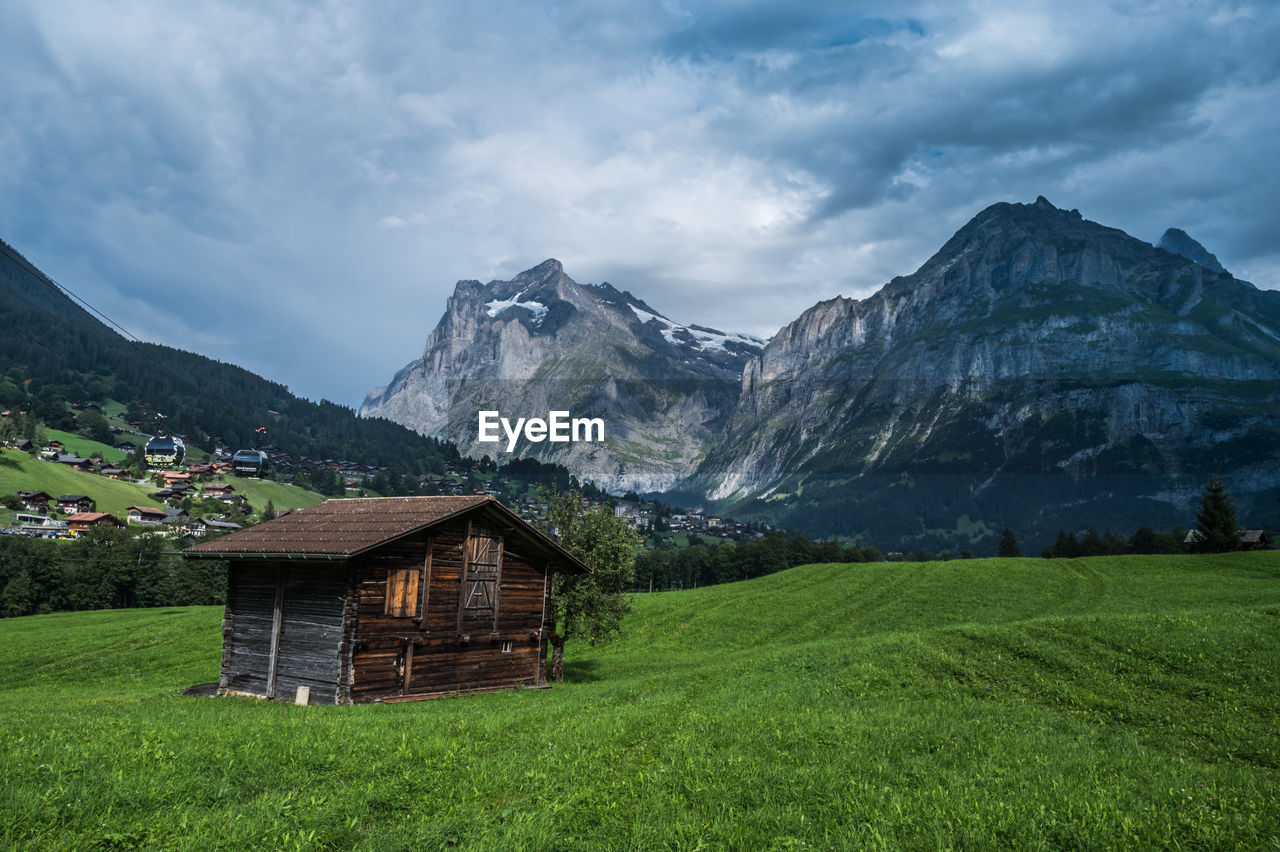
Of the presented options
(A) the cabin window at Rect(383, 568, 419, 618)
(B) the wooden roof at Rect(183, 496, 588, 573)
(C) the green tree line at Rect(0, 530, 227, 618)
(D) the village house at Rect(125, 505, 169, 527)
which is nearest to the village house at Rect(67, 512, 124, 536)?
(D) the village house at Rect(125, 505, 169, 527)

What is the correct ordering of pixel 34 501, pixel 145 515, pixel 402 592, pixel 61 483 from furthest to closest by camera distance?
1. pixel 61 483
2. pixel 145 515
3. pixel 34 501
4. pixel 402 592

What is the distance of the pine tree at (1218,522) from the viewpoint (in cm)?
8912

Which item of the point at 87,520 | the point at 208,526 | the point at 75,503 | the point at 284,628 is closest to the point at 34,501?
the point at 75,503

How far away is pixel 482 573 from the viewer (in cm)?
3055

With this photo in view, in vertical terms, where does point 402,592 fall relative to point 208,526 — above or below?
above

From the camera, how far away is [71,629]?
60.1 m

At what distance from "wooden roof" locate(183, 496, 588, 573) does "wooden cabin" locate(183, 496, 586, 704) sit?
0.08 meters

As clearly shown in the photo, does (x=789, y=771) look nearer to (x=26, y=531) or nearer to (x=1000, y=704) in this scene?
(x=1000, y=704)

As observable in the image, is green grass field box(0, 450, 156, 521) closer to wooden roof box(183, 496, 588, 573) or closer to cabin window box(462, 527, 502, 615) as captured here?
wooden roof box(183, 496, 588, 573)

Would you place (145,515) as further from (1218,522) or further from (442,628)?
(1218,522)

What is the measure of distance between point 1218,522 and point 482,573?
100476mm

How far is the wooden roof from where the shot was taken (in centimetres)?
2681

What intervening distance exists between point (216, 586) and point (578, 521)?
82.8m

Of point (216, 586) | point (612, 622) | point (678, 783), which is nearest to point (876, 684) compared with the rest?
point (678, 783)
